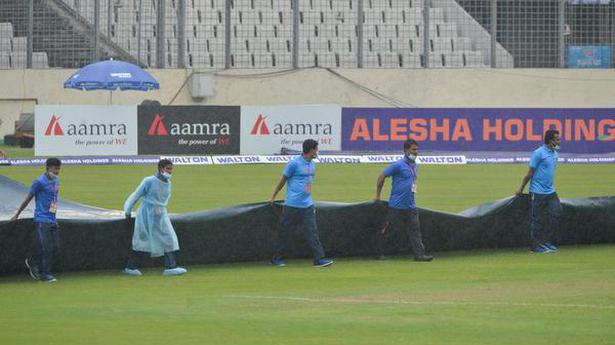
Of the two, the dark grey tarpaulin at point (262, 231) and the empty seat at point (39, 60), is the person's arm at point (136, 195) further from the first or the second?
the empty seat at point (39, 60)

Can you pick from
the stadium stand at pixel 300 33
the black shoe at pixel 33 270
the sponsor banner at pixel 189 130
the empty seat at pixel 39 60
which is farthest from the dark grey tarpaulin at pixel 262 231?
the empty seat at pixel 39 60

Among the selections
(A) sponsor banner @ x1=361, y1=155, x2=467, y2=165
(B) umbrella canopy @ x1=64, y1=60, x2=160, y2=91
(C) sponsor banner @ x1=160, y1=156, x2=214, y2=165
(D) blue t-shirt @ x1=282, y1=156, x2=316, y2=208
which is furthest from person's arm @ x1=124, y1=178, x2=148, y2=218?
(B) umbrella canopy @ x1=64, y1=60, x2=160, y2=91

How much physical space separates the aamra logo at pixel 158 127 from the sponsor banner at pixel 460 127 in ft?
18.4

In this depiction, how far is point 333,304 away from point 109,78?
26.9m

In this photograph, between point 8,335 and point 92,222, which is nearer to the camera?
point 8,335

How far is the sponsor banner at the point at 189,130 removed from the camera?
3712 centimetres

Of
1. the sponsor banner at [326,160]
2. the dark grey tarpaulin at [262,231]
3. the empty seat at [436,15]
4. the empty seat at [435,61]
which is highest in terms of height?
the empty seat at [436,15]

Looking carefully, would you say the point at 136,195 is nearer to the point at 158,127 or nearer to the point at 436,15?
the point at 158,127

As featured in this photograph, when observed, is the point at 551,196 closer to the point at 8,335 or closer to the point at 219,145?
the point at 8,335

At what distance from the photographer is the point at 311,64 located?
44469 mm

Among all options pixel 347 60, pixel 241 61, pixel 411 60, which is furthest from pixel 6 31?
pixel 411 60

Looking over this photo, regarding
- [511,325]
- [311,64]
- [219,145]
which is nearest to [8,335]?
[511,325]

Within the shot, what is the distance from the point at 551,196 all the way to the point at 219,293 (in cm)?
625

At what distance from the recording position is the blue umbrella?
130 ft
